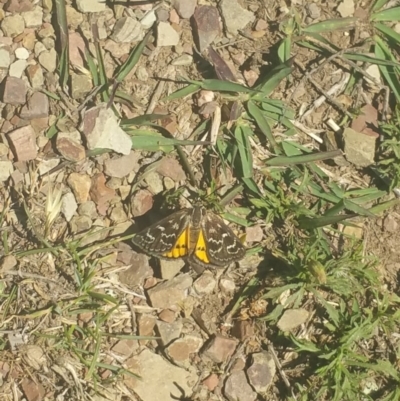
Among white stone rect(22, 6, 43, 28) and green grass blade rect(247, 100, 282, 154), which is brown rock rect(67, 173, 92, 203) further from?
green grass blade rect(247, 100, 282, 154)

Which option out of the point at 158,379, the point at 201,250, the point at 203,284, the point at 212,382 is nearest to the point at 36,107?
the point at 201,250

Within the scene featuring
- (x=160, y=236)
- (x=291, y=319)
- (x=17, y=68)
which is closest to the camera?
(x=160, y=236)

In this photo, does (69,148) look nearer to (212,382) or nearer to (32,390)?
(32,390)

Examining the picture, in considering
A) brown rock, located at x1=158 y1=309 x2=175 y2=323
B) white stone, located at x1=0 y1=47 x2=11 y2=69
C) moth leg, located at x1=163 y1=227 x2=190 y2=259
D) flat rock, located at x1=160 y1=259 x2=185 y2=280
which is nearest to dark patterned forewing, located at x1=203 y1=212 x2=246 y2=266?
moth leg, located at x1=163 y1=227 x2=190 y2=259

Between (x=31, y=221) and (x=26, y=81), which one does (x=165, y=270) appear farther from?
(x=26, y=81)

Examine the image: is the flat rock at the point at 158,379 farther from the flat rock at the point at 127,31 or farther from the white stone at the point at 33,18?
the white stone at the point at 33,18
